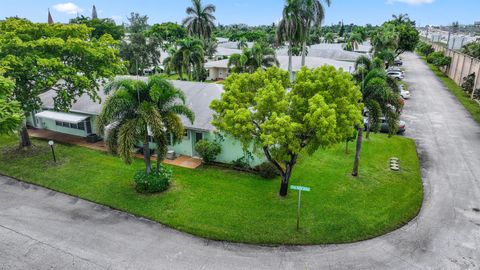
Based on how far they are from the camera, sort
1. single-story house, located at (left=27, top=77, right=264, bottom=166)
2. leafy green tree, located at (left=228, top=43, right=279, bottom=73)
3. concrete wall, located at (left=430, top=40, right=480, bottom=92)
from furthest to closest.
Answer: concrete wall, located at (left=430, top=40, right=480, bottom=92) → leafy green tree, located at (left=228, top=43, right=279, bottom=73) → single-story house, located at (left=27, top=77, right=264, bottom=166)

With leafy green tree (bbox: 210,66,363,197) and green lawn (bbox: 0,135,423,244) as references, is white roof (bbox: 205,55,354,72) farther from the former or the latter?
leafy green tree (bbox: 210,66,363,197)

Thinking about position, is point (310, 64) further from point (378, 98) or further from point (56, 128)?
point (56, 128)

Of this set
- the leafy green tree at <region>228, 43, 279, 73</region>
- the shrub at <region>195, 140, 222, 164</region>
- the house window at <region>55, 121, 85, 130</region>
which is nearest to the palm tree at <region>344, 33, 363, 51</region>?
the leafy green tree at <region>228, 43, 279, 73</region>

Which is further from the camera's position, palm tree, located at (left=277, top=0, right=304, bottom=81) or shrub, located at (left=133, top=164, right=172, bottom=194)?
palm tree, located at (left=277, top=0, right=304, bottom=81)

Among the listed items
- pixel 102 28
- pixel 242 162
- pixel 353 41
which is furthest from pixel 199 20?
pixel 102 28

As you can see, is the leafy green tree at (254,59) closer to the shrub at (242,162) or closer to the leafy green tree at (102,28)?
the shrub at (242,162)

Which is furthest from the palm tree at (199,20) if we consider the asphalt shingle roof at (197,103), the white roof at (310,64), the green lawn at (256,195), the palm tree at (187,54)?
the green lawn at (256,195)
